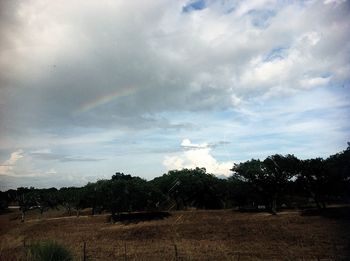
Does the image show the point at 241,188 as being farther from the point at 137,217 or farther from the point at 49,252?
the point at 49,252

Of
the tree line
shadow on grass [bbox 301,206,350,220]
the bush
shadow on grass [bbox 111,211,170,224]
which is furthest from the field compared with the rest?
the bush

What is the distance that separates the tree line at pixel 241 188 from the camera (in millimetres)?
74188

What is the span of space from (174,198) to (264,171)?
31453mm

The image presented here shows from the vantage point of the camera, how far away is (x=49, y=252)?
61.9ft

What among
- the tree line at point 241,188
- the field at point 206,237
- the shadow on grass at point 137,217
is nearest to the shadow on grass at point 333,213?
the field at point 206,237

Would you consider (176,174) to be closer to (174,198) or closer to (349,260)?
(174,198)

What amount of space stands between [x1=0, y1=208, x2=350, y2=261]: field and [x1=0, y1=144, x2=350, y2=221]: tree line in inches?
292

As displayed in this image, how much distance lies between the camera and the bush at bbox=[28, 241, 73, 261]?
1857 centimetres

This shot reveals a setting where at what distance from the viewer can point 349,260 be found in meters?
28.0

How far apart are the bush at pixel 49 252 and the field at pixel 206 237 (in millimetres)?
11590

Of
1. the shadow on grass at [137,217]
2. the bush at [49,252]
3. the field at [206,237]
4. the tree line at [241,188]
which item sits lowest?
the field at [206,237]

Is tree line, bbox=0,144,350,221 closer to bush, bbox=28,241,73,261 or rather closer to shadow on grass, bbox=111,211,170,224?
shadow on grass, bbox=111,211,170,224

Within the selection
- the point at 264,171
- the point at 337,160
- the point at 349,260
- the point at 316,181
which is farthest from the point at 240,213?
the point at 349,260

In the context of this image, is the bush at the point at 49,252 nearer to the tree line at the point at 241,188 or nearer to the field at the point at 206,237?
the field at the point at 206,237
